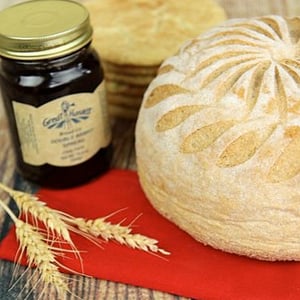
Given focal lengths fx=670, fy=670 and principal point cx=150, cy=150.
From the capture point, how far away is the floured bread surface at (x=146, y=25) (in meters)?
1.46

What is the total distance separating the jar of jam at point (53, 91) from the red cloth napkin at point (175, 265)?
98 mm

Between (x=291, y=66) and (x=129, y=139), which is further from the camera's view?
(x=129, y=139)

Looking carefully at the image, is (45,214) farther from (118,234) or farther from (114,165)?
(114,165)

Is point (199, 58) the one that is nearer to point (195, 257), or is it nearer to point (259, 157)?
point (259, 157)

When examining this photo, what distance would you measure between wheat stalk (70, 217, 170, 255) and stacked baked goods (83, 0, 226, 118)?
39 cm

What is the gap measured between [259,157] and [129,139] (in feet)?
1.73

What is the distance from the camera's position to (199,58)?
3.97ft

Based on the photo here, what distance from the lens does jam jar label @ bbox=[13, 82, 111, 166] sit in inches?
50.2

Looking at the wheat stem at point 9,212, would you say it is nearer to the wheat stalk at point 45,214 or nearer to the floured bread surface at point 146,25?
the wheat stalk at point 45,214

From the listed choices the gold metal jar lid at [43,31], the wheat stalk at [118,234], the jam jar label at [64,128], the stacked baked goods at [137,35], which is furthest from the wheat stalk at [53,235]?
the stacked baked goods at [137,35]

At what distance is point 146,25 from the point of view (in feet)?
5.12

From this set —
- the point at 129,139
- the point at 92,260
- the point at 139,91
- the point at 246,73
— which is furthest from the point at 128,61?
the point at 92,260

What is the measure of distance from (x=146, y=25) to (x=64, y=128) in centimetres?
40

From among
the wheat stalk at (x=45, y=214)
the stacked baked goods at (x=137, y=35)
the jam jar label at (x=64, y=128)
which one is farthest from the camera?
the stacked baked goods at (x=137, y=35)
